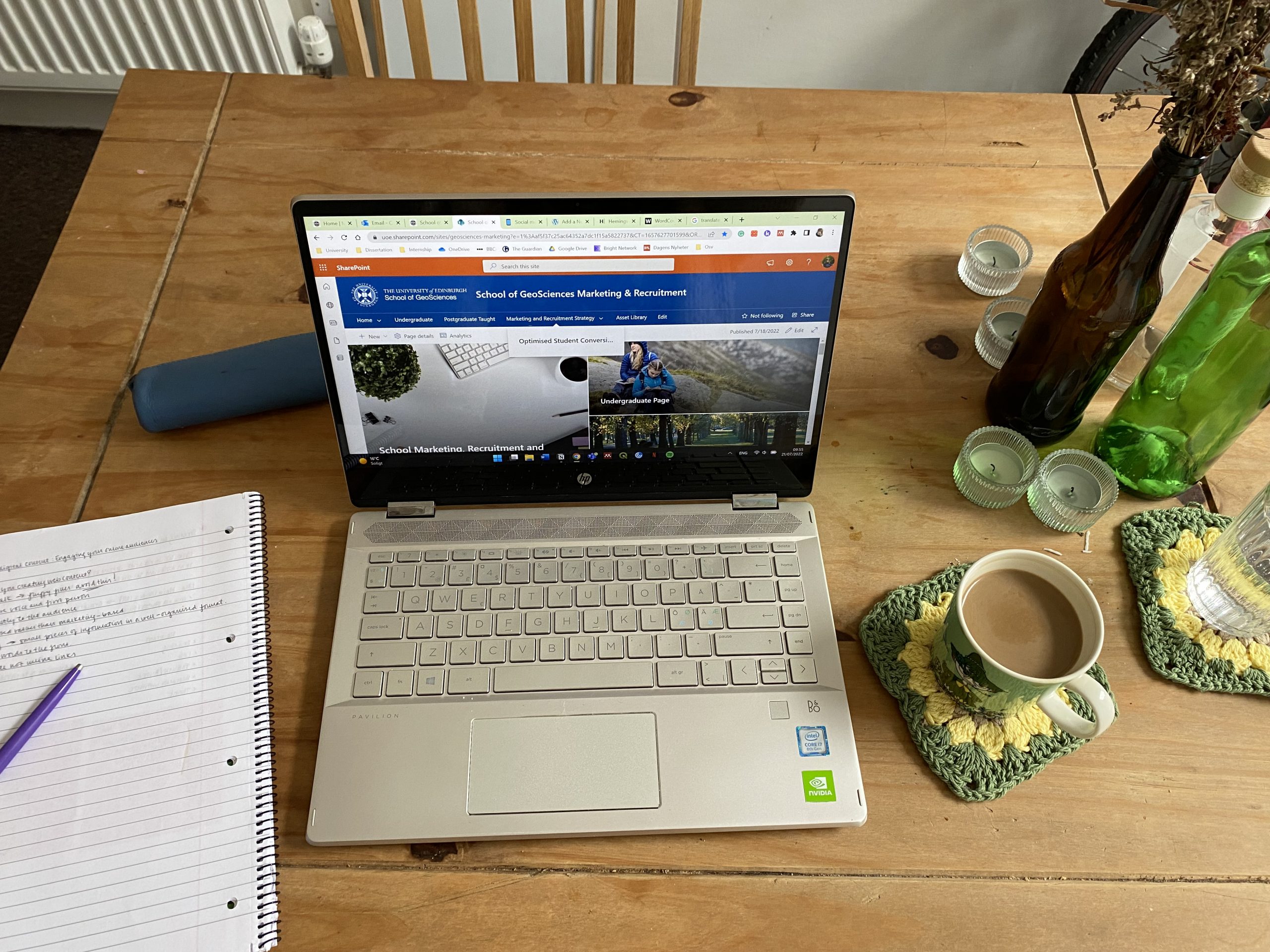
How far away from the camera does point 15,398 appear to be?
0.86 meters

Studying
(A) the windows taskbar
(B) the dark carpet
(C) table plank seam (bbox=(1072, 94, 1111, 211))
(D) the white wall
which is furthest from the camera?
(B) the dark carpet

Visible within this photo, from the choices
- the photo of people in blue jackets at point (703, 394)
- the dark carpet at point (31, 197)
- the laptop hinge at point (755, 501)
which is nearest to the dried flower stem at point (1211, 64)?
the photo of people in blue jackets at point (703, 394)

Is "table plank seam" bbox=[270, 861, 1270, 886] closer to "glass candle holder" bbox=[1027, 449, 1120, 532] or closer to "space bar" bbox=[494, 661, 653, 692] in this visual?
"space bar" bbox=[494, 661, 653, 692]

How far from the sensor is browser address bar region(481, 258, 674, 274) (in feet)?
2.19

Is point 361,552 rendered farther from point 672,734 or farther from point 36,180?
point 36,180

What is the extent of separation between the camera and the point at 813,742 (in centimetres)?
68

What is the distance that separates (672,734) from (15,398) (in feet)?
2.29

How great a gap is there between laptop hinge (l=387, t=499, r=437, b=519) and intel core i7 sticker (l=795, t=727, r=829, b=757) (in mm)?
360

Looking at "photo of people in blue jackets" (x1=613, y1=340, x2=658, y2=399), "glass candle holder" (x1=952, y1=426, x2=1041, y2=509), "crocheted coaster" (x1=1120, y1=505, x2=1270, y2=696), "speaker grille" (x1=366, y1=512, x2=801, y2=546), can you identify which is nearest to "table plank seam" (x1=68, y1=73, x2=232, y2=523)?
"speaker grille" (x1=366, y1=512, x2=801, y2=546)

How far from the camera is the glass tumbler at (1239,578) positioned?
709mm

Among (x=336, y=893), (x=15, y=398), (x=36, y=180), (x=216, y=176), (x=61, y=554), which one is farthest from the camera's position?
(x=36, y=180)

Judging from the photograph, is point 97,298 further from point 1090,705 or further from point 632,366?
point 1090,705

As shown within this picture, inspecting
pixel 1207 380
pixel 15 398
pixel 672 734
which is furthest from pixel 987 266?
pixel 15 398

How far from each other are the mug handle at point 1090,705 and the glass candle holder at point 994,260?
0.49m
